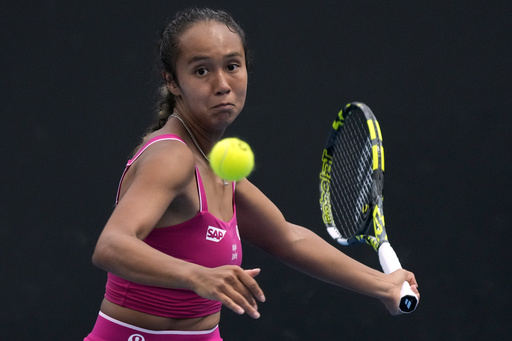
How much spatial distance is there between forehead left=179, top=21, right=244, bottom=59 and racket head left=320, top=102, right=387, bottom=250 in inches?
33.2

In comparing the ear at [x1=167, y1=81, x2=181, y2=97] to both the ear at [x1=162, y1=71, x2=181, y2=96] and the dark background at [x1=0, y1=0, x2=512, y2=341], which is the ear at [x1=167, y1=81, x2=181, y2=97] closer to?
the ear at [x1=162, y1=71, x2=181, y2=96]

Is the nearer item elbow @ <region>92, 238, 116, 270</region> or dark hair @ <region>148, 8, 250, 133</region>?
elbow @ <region>92, 238, 116, 270</region>

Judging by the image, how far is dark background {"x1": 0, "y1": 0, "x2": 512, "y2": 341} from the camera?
3.56 m

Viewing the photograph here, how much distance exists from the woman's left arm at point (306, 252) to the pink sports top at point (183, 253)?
0.26m

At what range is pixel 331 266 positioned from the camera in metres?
2.04

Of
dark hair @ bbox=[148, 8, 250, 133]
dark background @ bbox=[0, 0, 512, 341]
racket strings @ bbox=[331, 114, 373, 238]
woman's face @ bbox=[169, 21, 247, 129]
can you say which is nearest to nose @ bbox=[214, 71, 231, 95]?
woman's face @ bbox=[169, 21, 247, 129]

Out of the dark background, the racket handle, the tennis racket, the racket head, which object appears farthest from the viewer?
the dark background

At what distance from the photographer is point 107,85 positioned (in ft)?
11.6

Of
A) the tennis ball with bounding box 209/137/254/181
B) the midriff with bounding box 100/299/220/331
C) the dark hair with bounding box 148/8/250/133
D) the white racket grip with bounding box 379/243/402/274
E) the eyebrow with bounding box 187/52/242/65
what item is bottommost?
the midriff with bounding box 100/299/220/331

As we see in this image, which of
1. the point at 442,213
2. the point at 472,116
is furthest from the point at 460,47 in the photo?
the point at 442,213

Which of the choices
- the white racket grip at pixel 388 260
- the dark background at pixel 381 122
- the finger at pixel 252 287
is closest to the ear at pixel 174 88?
the finger at pixel 252 287

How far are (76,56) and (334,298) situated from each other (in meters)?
1.74

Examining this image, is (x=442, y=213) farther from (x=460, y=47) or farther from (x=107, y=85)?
(x=107, y=85)

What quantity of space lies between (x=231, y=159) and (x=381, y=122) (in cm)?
222
